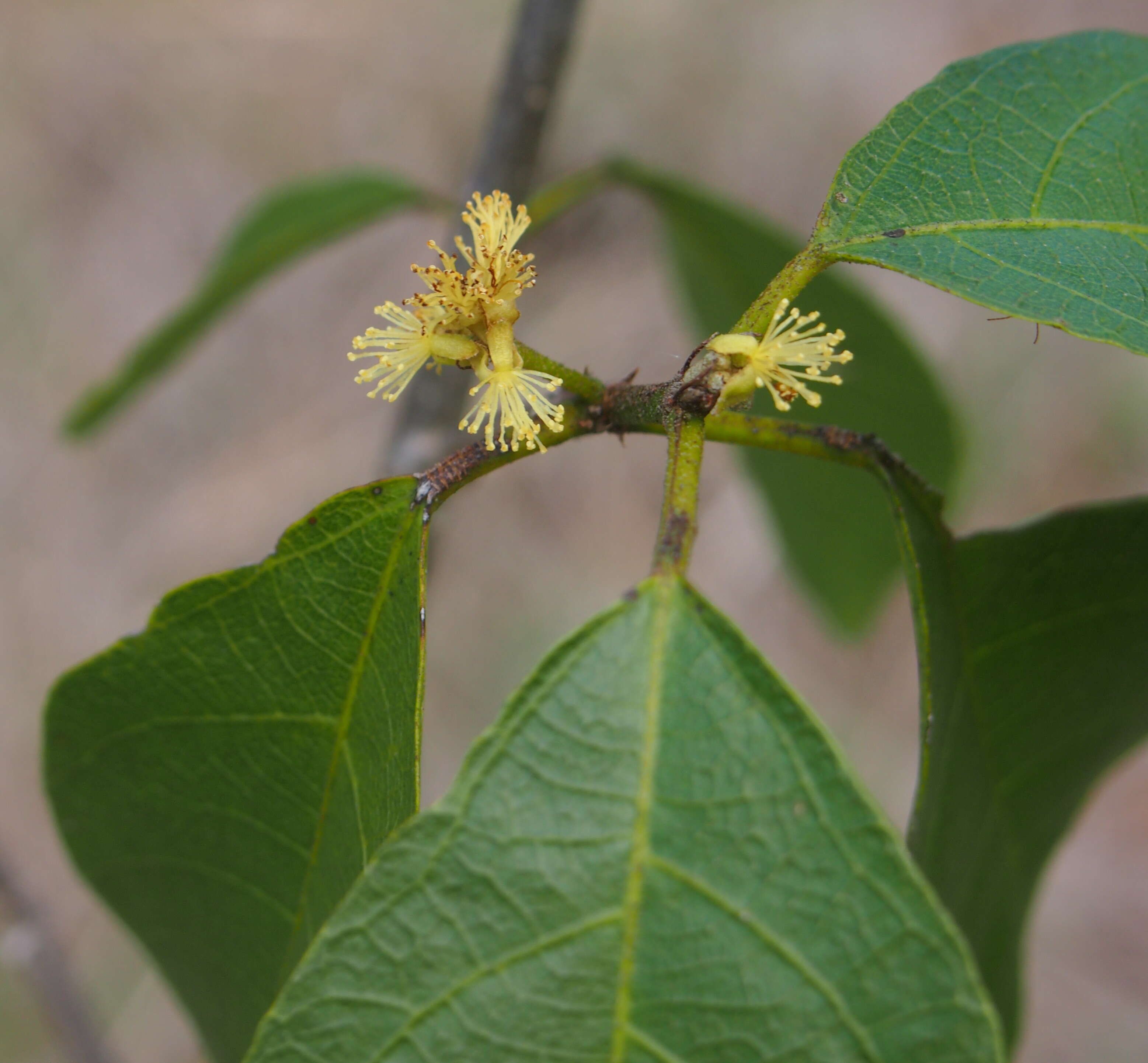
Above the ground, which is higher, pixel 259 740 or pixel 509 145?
pixel 509 145

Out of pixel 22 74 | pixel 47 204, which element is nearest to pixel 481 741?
pixel 47 204

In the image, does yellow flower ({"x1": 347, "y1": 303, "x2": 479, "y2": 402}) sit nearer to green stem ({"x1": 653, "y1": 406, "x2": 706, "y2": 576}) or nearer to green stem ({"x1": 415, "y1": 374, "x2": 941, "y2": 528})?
green stem ({"x1": 415, "y1": 374, "x2": 941, "y2": 528})

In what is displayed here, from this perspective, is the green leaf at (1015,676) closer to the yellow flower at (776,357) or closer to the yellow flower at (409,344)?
the yellow flower at (776,357)

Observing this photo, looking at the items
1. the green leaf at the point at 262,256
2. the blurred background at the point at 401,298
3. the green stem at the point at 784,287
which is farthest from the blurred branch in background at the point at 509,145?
the blurred background at the point at 401,298

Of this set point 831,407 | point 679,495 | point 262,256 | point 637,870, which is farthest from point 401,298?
point 637,870

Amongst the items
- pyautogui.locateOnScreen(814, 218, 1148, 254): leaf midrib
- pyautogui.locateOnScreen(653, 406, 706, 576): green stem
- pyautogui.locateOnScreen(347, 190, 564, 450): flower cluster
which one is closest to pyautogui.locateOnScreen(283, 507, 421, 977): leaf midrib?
pyautogui.locateOnScreen(347, 190, 564, 450): flower cluster

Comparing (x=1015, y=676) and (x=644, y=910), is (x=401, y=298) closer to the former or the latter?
(x=1015, y=676)
